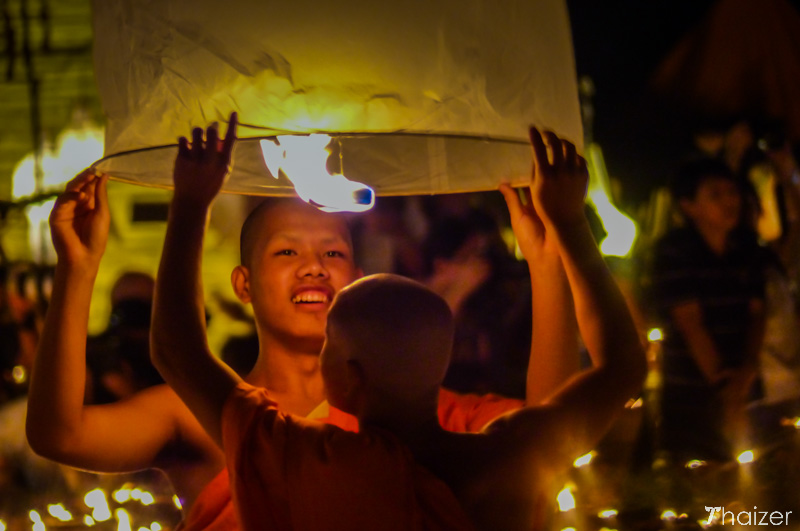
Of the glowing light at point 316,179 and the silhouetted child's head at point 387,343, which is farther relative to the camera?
the glowing light at point 316,179

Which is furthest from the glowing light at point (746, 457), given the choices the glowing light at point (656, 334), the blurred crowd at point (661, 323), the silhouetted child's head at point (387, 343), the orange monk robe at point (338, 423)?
the silhouetted child's head at point (387, 343)

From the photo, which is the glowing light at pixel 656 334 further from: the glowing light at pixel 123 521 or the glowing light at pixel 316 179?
the glowing light at pixel 316 179

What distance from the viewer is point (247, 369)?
4715 mm

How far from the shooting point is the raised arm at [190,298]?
1.36 meters

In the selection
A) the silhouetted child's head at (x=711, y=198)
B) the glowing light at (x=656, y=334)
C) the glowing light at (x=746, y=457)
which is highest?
the silhouetted child's head at (x=711, y=198)

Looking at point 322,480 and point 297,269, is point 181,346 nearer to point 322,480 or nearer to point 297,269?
point 322,480

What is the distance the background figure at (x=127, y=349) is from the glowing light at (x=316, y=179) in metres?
2.82

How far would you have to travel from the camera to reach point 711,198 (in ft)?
14.4

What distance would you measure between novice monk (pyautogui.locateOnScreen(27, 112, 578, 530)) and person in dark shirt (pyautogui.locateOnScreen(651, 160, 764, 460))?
100 inches

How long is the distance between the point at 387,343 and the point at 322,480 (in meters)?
0.25

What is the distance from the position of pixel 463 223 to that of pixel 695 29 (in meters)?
2.30

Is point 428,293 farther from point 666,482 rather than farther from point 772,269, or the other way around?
point 772,269

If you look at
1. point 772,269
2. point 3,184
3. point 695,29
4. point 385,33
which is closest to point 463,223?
point 772,269

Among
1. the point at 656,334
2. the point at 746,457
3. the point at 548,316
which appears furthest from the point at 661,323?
the point at 548,316
